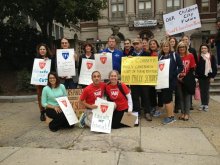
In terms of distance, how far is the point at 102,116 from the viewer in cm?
688

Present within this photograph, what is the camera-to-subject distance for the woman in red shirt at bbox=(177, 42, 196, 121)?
25.5 feet

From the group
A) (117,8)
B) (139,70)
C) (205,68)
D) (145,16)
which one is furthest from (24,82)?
(117,8)

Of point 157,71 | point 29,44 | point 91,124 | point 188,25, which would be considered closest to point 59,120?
point 91,124

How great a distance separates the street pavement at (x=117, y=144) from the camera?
17.3ft

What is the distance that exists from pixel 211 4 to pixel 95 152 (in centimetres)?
4317

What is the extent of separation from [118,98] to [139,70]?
101 centimetres

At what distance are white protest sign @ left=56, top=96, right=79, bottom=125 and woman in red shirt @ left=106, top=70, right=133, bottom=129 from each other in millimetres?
826

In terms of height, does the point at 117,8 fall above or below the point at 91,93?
above

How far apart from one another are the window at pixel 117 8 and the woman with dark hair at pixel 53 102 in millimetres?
40451

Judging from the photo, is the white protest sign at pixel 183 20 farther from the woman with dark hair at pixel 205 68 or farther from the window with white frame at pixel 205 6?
the window with white frame at pixel 205 6

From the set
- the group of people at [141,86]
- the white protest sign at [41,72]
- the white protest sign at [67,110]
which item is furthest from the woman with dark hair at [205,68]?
the white protest sign at [41,72]

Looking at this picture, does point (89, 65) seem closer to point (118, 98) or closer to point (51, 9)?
point (118, 98)

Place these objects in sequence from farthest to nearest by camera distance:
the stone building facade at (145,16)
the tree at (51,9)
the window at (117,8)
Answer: the window at (117,8)
the stone building facade at (145,16)
the tree at (51,9)

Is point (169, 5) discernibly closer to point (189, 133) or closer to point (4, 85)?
point (4, 85)
